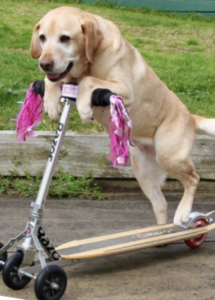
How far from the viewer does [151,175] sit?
4.45 meters

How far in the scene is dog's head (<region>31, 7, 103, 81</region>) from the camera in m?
3.37

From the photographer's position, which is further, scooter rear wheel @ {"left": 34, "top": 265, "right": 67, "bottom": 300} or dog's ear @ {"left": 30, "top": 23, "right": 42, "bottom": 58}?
dog's ear @ {"left": 30, "top": 23, "right": 42, "bottom": 58}

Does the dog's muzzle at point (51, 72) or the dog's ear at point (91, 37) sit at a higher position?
the dog's ear at point (91, 37)

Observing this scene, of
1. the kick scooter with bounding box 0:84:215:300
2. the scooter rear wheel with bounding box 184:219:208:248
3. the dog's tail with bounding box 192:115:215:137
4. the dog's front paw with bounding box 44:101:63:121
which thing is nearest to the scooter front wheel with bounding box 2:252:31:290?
the kick scooter with bounding box 0:84:215:300

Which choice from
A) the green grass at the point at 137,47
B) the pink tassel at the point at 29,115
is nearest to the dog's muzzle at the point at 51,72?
the pink tassel at the point at 29,115

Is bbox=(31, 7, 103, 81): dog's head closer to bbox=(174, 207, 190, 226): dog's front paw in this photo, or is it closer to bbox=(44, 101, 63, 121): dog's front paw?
bbox=(44, 101, 63, 121): dog's front paw

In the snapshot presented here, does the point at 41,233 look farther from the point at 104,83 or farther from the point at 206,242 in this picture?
the point at 206,242

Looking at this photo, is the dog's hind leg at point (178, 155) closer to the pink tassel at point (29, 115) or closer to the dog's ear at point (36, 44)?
the pink tassel at point (29, 115)

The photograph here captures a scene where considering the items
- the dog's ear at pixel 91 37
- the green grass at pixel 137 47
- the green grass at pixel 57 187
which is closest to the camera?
the dog's ear at pixel 91 37

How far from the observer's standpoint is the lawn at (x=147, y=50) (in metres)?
6.19

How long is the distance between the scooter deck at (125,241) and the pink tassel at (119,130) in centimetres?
56

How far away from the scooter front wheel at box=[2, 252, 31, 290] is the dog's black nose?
962 millimetres

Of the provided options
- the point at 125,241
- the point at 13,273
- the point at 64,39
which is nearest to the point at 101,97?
the point at 64,39

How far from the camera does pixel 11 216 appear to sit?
4.70 metres
